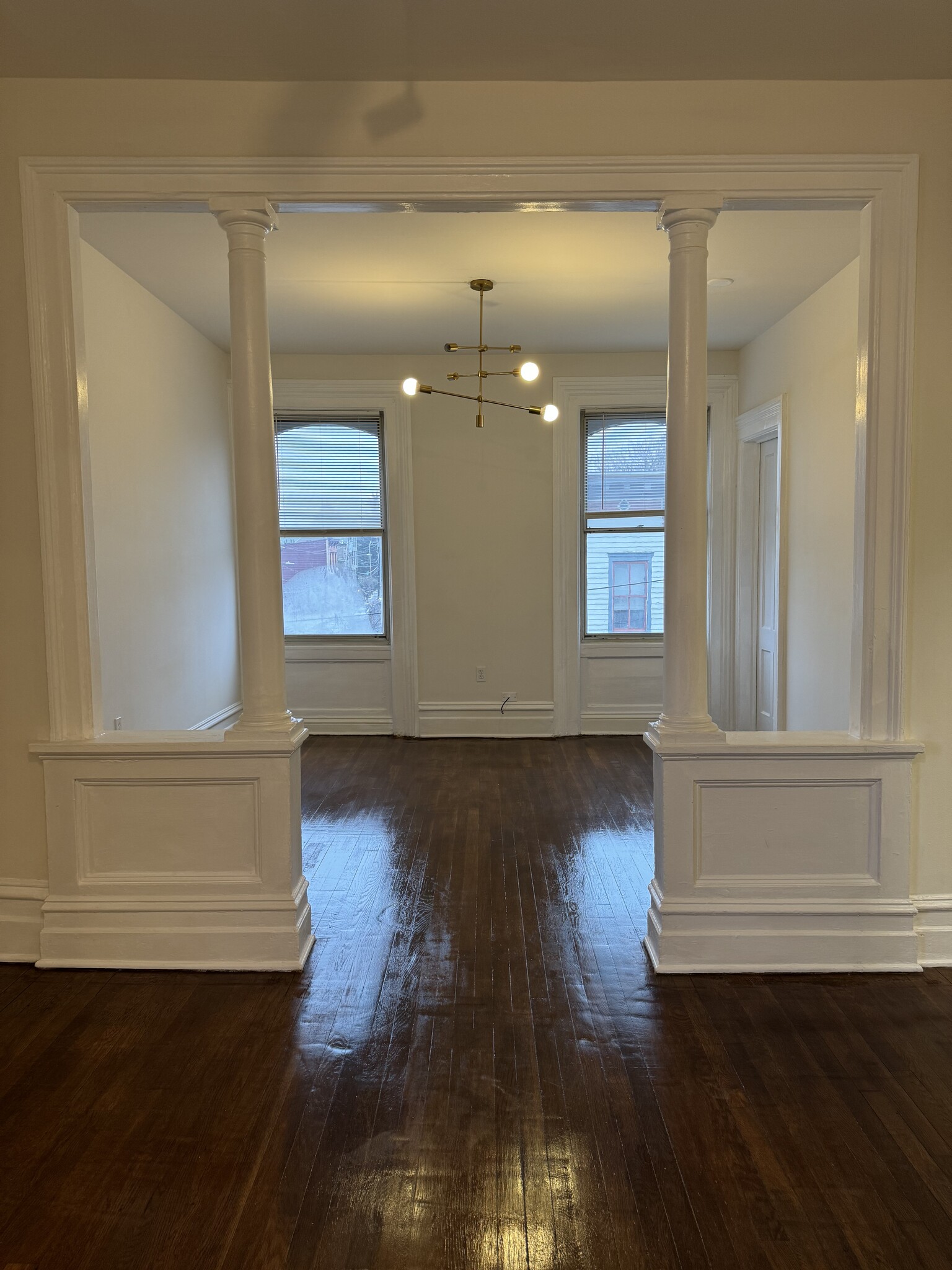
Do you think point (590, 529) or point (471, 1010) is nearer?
point (471, 1010)

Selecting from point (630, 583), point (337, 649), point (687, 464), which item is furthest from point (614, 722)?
point (687, 464)

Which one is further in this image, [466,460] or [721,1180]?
[466,460]

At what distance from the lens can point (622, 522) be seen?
6.75 m

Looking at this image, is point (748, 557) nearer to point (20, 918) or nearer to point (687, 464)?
point (687, 464)

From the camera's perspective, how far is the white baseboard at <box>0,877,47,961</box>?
303 centimetres

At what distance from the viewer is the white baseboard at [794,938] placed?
2.92 m

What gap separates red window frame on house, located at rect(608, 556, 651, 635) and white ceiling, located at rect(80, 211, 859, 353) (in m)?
1.72

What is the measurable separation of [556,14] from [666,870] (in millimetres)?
2652

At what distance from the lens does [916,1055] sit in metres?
2.41

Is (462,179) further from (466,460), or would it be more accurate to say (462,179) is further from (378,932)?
(466,460)

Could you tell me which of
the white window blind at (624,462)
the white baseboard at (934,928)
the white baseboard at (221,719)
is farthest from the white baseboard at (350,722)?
the white baseboard at (934,928)

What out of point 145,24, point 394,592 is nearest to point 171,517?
point 394,592

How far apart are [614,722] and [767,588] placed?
1573mm

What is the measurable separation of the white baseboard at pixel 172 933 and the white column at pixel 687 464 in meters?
1.51
